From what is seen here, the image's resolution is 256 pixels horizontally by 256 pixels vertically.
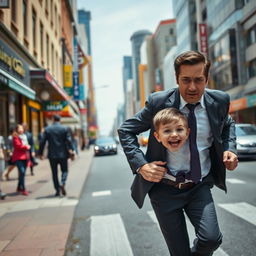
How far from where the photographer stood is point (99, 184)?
1000cm

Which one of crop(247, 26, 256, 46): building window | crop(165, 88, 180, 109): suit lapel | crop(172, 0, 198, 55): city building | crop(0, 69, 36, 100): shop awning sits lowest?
crop(165, 88, 180, 109): suit lapel

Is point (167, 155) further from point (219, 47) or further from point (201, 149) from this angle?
point (219, 47)

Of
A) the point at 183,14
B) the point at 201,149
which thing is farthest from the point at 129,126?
the point at 183,14

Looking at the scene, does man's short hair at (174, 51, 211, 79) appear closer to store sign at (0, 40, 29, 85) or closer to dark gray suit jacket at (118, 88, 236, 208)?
dark gray suit jacket at (118, 88, 236, 208)

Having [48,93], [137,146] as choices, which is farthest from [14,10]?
[137,146]

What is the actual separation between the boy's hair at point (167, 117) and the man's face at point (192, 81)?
14 centimetres

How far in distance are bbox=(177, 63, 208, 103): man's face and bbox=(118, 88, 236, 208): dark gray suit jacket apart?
0.11 meters

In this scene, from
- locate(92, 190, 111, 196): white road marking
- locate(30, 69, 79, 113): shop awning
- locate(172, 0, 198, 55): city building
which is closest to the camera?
locate(92, 190, 111, 196): white road marking

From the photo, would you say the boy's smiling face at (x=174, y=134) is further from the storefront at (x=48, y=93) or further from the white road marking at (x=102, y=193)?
the storefront at (x=48, y=93)

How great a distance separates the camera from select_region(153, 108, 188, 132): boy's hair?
235 centimetres

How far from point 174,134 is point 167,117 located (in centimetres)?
12

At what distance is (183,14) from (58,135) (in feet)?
198

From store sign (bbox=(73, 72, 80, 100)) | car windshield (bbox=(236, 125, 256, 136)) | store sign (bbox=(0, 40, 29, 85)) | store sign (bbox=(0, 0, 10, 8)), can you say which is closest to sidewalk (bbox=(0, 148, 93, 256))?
store sign (bbox=(0, 40, 29, 85))

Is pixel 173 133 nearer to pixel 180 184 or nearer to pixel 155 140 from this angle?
pixel 155 140
